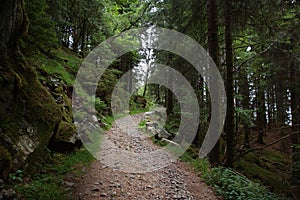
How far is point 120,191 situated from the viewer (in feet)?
14.7

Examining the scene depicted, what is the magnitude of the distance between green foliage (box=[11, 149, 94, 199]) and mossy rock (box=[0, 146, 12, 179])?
158 millimetres

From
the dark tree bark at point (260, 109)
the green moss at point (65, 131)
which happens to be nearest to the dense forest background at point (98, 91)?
the green moss at point (65, 131)

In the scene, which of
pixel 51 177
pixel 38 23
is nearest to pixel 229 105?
pixel 51 177

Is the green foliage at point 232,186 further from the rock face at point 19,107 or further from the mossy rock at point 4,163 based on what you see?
the mossy rock at point 4,163

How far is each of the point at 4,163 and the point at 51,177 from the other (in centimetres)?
97

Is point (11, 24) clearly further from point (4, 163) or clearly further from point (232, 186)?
point (232, 186)

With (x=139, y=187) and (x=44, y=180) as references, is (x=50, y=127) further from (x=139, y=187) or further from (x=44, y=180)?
(x=139, y=187)

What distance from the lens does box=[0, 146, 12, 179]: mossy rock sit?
11.6ft

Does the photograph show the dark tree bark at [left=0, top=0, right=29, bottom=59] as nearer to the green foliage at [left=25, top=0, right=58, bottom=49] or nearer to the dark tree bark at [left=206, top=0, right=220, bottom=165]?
the green foliage at [left=25, top=0, right=58, bottom=49]

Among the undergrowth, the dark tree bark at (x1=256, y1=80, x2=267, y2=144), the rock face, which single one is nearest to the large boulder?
the rock face

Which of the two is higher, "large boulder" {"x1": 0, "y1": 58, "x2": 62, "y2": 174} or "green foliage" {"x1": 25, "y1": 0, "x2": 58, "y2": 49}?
"green foliage" {"x1": 25, "y1": 0, "x2": 58, "y2": 49}

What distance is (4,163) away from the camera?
11.8 ft

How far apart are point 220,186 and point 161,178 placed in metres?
1.52

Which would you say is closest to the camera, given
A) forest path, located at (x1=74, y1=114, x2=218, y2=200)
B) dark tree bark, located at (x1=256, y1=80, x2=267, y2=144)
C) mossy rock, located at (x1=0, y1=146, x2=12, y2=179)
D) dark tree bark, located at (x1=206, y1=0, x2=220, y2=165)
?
mossy rock, located at (x1=0, y1=146, x2=12, y2=179)
